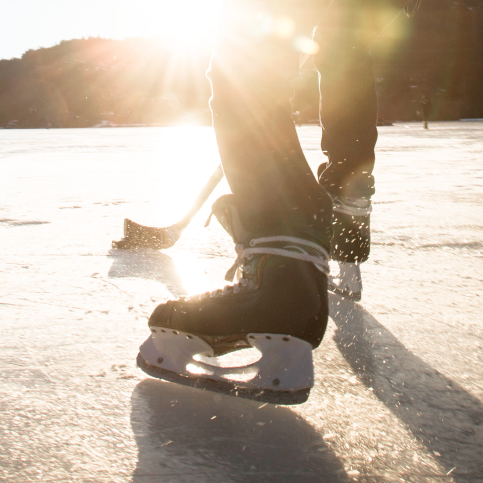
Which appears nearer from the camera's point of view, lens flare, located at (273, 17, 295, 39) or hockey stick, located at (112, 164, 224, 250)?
lens flare, located at (273, 17, 295, 39)

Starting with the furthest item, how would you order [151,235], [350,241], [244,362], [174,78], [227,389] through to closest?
1. [174,78]
2. [151,235]
3. [350,241]
4. [244,362]
5. [227,389]

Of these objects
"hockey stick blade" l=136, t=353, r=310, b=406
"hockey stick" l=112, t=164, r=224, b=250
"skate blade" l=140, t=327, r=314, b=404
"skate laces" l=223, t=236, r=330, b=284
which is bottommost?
"hockey stick" l=112, t=164, r=224, b=250

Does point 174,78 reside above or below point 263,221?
above

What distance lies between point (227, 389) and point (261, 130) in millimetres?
380

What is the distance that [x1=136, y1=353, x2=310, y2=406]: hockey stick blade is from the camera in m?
0.71

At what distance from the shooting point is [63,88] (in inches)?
1641

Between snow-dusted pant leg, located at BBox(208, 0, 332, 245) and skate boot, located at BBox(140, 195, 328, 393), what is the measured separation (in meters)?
0.03

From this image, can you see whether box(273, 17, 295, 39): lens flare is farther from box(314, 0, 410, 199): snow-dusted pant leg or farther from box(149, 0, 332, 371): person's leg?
box(314, 0, 410, 199): snow-dusted pant leg

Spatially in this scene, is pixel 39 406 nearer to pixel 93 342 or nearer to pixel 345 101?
pixel 93 342

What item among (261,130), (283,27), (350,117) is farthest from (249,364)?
(350,117)

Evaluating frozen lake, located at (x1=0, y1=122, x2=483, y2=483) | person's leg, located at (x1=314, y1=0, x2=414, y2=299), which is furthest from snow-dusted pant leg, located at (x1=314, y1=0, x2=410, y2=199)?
frozen lake, located at (x1=0, y1=122, x2=483, y2=483)

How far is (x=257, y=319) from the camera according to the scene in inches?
30.2

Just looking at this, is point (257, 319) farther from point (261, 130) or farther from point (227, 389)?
point (261, 130)

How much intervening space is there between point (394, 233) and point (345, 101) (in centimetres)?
81
